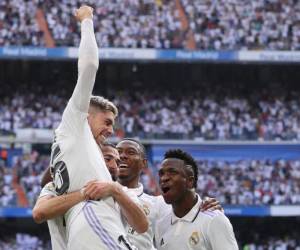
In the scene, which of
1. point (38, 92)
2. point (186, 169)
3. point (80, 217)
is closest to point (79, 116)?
point (80, 217)

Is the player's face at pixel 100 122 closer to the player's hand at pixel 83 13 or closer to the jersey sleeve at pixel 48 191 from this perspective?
the jersey sleeve at pixel 48 191

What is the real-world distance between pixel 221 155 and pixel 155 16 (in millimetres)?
6103

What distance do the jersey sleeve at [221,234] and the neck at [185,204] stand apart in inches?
9.2

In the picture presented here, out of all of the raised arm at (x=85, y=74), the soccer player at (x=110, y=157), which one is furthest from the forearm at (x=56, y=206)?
the soccer player at (x=110, y=157)

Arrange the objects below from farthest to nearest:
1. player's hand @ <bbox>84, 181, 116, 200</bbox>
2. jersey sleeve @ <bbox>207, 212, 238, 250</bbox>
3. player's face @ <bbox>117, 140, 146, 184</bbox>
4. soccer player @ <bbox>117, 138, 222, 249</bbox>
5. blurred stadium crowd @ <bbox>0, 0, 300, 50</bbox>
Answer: blurred stadium crowd @ <bbox>0, 0, 300, 50</bbox> → player's face @ <bbox>117, 140, 146, 184</bbox> → soccer player @ <bbox>117, 138, 222, 249</bbox> → jersey sleeve @ <bbox>207, 212, 238, 250</bbox> → player's hand @ <bbox>84, 181, 116, 200</bbox>

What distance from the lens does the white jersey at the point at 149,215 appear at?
5.96 metres

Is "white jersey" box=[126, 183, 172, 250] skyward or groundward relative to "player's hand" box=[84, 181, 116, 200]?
groundward

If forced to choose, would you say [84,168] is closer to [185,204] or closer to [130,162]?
[185,204]

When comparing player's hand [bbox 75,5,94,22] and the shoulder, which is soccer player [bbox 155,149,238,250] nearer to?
the shoulder

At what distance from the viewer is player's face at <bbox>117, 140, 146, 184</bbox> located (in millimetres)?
6463

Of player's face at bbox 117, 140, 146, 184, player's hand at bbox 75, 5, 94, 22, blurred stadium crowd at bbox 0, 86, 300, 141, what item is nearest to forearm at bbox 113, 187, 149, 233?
player's hand at bbox 75, 5, 94, 22

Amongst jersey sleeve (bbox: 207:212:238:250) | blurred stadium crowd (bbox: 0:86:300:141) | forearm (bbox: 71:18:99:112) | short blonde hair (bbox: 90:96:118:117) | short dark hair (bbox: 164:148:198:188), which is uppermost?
forearm (bbox: 71:18:99:112)

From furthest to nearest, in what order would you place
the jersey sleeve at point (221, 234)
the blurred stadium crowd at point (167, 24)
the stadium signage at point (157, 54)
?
the blurred stadium crowd at point (167, 24), the stadium signage at point (157, 54), the jersey sleeve at point (221, 234)

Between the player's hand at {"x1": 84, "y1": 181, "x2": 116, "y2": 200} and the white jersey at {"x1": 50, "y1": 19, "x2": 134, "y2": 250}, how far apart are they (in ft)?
0.25
